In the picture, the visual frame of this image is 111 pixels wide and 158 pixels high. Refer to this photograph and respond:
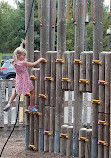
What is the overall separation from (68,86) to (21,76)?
788 mm

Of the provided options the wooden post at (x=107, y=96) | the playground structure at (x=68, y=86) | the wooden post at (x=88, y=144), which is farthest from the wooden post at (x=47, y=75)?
the wooden post at (x=107, y=96)

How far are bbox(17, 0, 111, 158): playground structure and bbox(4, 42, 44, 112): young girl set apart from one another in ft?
1.26

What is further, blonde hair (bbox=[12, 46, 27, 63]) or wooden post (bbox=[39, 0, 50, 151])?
wooden post (bbox=[39, 0, 50, 151])

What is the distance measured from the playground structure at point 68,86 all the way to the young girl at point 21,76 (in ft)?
1.26

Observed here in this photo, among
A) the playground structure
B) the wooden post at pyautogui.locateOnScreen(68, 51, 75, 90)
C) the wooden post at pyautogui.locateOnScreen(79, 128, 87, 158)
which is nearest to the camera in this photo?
the playground structure

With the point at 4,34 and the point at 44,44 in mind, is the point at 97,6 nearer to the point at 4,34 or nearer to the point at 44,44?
the point at 44,44

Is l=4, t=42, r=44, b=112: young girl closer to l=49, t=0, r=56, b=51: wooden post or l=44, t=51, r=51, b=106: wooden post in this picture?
l=44, t=51, r=51, b=106: wooden post

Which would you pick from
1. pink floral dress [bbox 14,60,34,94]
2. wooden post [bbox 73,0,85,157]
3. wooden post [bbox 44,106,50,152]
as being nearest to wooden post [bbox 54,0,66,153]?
wooden post [bbox 44,106,50,152]

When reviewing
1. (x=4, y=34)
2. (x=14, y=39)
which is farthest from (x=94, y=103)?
(x=4, y=34)

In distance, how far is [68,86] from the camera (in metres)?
8.18

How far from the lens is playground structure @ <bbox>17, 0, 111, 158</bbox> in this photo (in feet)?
25.1

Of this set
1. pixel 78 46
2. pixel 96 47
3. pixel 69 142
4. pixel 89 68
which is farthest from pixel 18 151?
pixel 96 47

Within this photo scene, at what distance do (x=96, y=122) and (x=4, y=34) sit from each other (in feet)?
203

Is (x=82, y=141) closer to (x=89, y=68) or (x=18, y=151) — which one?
(x=89, y=68)
